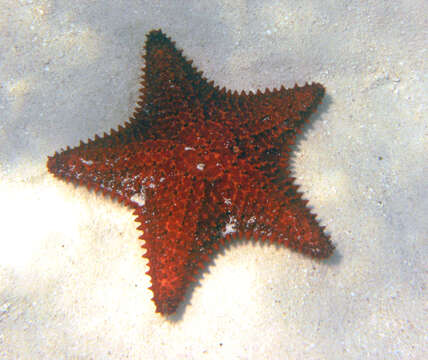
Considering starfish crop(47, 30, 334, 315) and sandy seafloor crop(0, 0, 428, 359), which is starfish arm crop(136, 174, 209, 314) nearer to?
starfish crop(47, 30, 334, 315)

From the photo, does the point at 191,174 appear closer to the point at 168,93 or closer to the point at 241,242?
the point at 168,93

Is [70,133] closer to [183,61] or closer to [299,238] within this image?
[183,61]

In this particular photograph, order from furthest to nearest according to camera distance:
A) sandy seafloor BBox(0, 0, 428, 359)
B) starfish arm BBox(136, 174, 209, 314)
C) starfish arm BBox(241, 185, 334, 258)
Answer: sandy seafloor BBox(0, 0, 428, 359) → starfish arm BBox(241, 185, 334, 258) → starfish arm BBox(136, 174, 209, 314)

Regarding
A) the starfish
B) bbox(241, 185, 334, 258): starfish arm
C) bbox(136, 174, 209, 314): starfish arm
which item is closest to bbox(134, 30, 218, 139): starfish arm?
the starfish

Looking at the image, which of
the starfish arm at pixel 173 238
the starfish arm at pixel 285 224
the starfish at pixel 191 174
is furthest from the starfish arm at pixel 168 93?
the starfish arm at pixel 285 224

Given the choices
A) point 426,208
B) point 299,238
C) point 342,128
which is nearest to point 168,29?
point 342,128

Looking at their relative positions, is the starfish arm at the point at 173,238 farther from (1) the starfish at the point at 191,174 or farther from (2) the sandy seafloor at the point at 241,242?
(2) the sandy seafloor at the point at 241,242

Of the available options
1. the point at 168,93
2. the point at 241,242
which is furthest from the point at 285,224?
the point at 168,93
